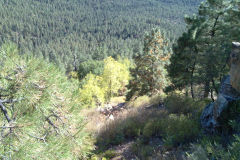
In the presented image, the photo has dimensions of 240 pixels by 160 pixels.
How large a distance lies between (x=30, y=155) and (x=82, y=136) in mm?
977

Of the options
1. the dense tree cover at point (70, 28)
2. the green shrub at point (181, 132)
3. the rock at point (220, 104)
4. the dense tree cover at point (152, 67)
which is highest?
the rock at point (220, 104)

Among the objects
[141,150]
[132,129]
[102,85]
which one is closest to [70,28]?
[102,85]

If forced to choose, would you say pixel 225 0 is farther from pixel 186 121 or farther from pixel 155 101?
pixel 186 121

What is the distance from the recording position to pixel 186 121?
4.03m

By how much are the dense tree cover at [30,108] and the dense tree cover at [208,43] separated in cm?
509

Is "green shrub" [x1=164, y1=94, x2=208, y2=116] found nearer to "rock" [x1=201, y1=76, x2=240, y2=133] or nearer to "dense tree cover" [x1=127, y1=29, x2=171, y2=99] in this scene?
"rock" [x1=201, y1=76, x2=240, y2=133]

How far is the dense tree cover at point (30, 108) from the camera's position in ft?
4.63

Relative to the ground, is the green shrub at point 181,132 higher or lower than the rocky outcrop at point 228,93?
lower

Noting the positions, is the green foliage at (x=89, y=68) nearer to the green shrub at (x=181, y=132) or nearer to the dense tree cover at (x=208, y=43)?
the dense tree cover at (x=208, y=43)

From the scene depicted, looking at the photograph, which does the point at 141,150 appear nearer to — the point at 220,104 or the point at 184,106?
the point at 220,104

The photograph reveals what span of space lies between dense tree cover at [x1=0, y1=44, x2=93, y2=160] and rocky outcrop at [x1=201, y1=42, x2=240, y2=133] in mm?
2954

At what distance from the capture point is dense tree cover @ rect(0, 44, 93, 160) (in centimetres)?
141

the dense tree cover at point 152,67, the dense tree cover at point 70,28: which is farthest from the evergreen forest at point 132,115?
the dense tree cover at point 70,28

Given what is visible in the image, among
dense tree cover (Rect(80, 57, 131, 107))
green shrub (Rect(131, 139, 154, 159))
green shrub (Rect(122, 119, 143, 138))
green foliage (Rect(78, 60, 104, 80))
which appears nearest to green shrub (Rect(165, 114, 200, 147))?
green shrub (Rect(131, 139, 154, 159))
